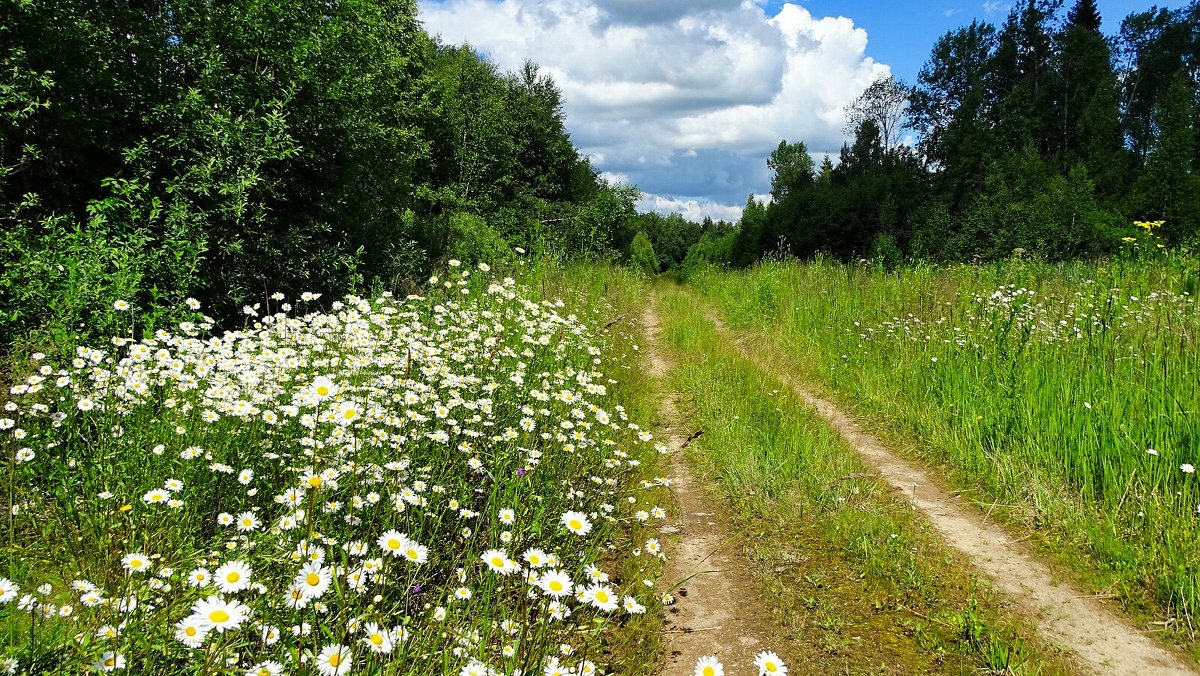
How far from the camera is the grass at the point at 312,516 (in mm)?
1768

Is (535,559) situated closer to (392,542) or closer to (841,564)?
(392,542)

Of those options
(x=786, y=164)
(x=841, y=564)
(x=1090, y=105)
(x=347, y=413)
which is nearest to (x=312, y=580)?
(x=347, y=413)

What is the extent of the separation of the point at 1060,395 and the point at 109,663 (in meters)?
6.01

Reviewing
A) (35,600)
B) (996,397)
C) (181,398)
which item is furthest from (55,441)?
(996,397)

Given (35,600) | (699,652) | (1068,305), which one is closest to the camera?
(35,600)

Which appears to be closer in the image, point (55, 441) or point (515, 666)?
point (515, 666)

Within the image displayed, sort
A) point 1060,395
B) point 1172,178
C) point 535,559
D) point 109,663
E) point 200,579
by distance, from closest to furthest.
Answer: point 109,663 < point 200,579 < point 535,559 < point 1060,395 < point 1172,178

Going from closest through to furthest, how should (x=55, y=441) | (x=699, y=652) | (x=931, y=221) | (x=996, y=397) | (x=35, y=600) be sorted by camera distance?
(x=35, y=600), (x=699, y=652), (x=55, y=441), (x=996, y=397), (x=931, y=221)

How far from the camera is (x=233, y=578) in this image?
1.64m

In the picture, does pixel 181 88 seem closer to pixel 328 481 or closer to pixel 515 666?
Result: pixel 328 481

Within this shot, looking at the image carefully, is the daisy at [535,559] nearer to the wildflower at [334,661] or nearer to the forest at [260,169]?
the wildflower at [334,661]

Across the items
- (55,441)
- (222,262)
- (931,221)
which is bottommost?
(55,441)

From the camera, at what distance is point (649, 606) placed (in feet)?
10.2

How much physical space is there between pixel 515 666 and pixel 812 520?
2.77m
